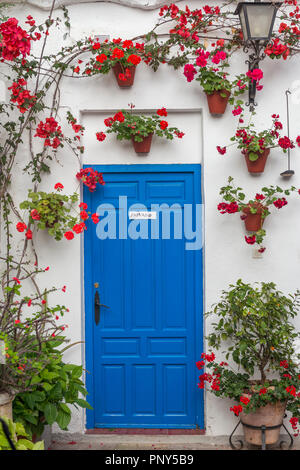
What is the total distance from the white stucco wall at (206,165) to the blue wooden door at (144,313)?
134mm

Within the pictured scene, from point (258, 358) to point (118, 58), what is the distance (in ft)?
8.26

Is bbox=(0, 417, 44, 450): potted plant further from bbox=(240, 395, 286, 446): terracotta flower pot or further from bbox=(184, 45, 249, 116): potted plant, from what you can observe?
bbox=(184, 45, 249, 116): potted plant

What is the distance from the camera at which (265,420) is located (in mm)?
3539

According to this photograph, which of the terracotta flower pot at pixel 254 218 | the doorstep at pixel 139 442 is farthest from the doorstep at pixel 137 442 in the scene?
the terracotta flower pot at pixel 254 218

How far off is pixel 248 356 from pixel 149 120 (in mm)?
1979

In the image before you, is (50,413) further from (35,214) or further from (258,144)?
(258,144)

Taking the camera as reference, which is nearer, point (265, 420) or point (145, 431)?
point (265, 420)

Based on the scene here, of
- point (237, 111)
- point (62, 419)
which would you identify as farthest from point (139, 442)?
point (237, 111)

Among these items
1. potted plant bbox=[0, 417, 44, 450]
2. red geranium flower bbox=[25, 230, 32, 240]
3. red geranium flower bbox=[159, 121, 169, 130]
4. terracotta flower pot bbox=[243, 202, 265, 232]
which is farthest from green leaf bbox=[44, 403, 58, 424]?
red geranium flower bbox=[159, 121, 169, 130]

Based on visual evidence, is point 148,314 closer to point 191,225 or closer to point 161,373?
point 161,373

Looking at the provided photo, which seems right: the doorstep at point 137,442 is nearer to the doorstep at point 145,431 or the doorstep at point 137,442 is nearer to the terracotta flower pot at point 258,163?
the doorstep at point 145,431
